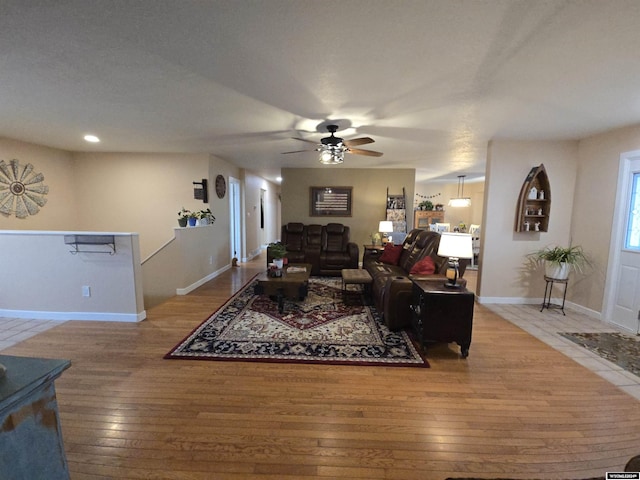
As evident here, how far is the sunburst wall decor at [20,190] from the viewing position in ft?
13.3

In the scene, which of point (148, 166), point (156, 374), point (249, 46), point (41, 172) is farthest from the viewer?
point (148, 166)

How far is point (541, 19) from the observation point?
4.97 ft

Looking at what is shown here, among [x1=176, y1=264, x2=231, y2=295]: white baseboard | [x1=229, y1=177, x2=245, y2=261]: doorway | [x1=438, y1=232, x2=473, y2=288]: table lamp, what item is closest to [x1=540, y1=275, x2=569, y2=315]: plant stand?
[x1=438, y1=232, x2=473, y2=288]: table lamp

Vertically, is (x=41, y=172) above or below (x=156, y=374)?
above

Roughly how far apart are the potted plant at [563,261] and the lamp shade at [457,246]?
2062mm

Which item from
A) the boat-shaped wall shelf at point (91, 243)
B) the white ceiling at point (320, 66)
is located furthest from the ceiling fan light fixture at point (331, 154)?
the boat-shaped wall shelf at point (91, 243)

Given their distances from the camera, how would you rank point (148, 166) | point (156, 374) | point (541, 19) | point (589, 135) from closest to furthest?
1. point (541, 19)
2. point (156, 374)
3. point (589, 135)
4. point (148, 166)

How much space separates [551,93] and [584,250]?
2619 mm

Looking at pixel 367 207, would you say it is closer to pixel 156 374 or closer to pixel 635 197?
pixel 635 197

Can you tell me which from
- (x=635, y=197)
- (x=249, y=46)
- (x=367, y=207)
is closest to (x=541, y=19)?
(x=249, y=46)

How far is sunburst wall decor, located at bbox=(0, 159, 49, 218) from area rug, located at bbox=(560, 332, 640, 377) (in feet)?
25.6

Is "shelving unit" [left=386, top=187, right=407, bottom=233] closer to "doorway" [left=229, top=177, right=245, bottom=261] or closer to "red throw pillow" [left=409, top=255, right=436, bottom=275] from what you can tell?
"red throw pillow" [left=409, top=255, right=436, bottom=275]

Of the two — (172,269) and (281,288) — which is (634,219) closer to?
(281,288)

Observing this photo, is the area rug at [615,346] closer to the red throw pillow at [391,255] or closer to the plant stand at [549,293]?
the plant stand at [549,293]
